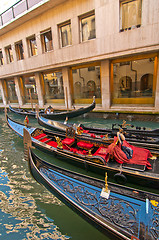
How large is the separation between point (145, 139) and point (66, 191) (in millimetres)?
2823

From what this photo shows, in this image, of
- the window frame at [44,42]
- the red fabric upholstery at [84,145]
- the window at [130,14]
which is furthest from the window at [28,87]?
the red fabric upholstery at [84,145]

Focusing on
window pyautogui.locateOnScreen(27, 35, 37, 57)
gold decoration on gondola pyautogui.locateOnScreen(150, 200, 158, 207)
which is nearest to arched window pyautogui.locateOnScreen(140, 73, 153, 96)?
gold decoration on gondola pyautogui.locateOnScreen(150, 200, 158, 207)

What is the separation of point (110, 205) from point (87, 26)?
9332 millimetres

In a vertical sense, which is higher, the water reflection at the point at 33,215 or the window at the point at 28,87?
the window at the point at 28,87

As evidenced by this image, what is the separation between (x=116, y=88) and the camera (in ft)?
29.8

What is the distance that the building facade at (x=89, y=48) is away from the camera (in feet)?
22.9

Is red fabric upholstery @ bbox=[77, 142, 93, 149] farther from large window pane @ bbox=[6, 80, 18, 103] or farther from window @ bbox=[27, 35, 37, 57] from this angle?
large window pane @ bbox=[6, 80, 18, 103]

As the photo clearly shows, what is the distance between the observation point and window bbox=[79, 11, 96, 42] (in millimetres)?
8102

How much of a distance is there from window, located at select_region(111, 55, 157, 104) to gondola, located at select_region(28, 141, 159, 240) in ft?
23.4

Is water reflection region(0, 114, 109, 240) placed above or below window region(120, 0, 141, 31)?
below

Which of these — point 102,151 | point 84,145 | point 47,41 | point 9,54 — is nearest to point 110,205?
point 102,151

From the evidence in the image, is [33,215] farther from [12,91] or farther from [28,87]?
[12,91]

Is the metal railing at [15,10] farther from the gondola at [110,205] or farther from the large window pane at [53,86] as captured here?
the gondola at [110,205]

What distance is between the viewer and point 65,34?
30.5 ft
